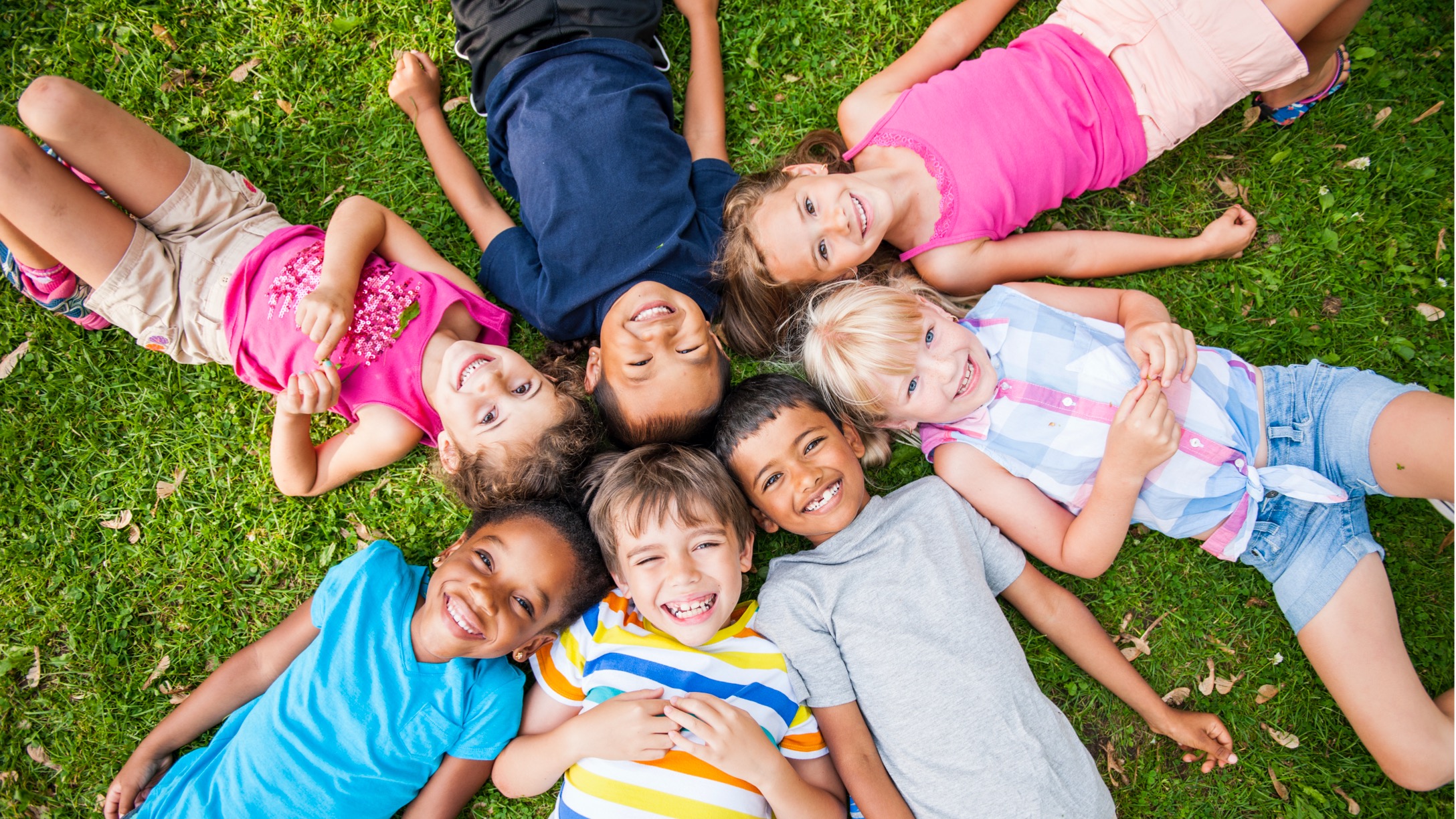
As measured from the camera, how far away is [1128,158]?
154 inches

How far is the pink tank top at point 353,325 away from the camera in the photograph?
369 cm

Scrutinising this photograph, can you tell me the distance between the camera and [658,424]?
3.50 metres

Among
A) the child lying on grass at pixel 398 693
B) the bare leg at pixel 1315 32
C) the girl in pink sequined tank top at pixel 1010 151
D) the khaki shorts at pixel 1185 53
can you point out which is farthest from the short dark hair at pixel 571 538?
the bare leg at pixel 1315 32

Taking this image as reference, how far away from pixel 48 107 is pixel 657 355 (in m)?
2.91

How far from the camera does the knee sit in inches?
135

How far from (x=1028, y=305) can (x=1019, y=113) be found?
3.13 ft

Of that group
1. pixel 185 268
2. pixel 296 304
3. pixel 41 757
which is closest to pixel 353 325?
pixel 296 304

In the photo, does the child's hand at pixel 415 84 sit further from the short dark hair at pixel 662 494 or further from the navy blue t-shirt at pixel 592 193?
the short dark hair at pixel 662 494

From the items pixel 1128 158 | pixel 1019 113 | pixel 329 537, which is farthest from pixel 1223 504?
pixel 329 537

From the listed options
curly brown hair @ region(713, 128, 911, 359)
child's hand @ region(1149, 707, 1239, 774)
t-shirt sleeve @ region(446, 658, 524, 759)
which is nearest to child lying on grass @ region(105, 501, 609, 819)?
t-shirt sleeve @ region(446, 658, 524, 759)

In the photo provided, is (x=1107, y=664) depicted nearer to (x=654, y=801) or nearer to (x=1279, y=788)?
(x=1279, y=788)

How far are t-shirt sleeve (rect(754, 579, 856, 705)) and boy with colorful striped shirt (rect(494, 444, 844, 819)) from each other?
0.20ft

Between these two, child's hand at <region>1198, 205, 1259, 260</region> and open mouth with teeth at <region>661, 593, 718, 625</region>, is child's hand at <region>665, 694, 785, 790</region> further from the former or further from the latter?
child's hand at <region>1198, 205, 1259, 260</region>

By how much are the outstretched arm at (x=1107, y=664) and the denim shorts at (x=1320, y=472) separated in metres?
0.66
